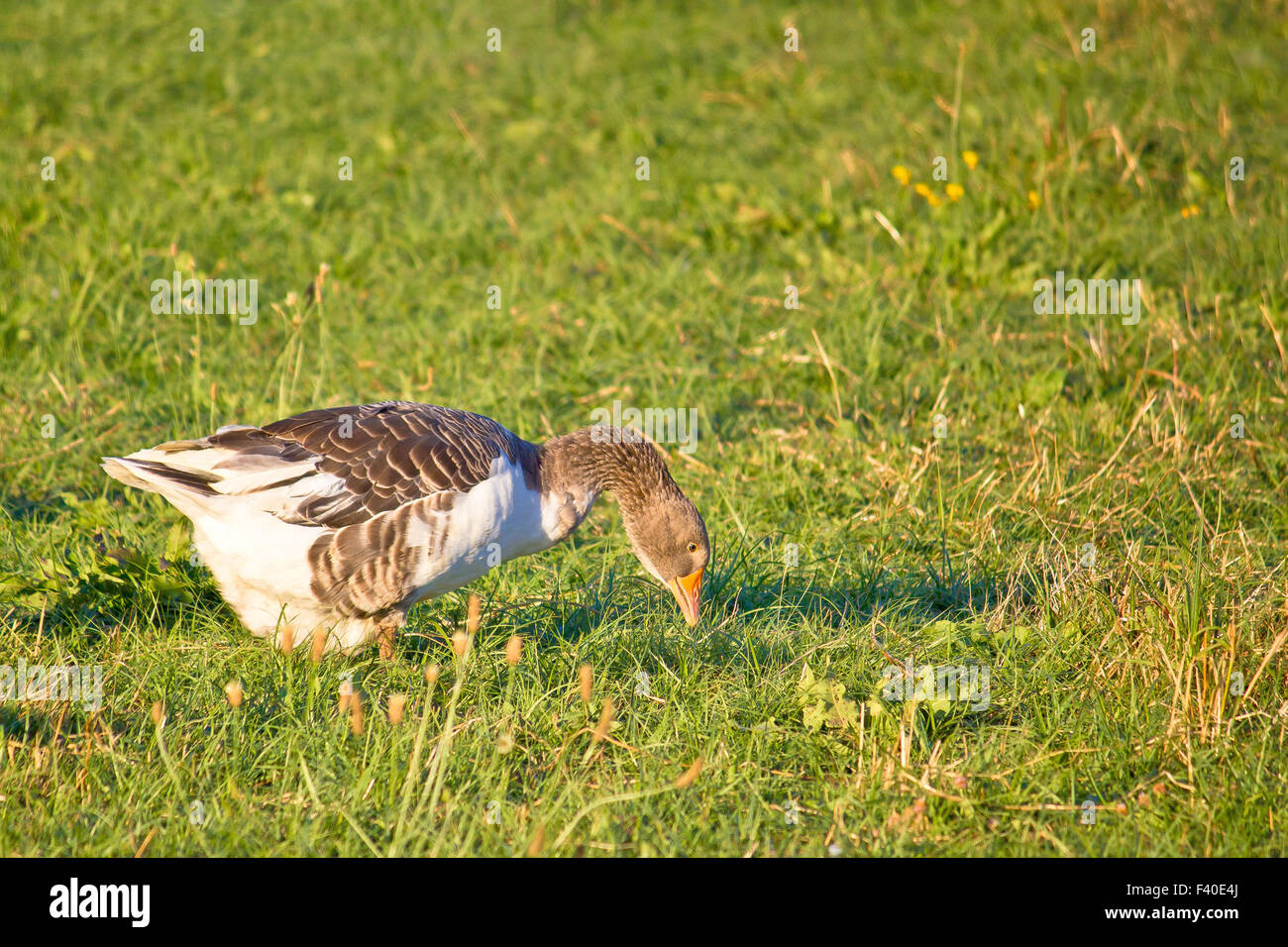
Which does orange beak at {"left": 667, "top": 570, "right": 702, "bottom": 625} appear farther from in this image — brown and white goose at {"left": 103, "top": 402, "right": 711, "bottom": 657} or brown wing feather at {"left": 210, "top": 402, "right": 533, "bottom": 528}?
brown wing feather at {"left": 210, "top": 402, "right": 533, "bottom": 528}

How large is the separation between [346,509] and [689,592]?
138 cm

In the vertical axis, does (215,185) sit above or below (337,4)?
below

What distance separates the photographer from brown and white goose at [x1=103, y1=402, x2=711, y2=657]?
4215 mm

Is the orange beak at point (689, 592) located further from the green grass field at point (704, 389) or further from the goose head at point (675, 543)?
the green grass field at point (704, 389)

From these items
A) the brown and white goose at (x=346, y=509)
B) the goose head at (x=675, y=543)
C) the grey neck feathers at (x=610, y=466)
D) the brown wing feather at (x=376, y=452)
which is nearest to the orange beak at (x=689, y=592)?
the goose head at (x=675, y=543)

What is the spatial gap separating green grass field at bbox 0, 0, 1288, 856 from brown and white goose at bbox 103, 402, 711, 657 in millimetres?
235

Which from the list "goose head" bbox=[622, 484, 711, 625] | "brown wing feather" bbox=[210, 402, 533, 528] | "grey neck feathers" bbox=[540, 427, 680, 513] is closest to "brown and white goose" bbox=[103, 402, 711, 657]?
"brown wing feather" bbox=[210, 402, 533, 528]

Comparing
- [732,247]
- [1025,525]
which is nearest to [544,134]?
[732,247]

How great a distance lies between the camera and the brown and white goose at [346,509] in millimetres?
4215

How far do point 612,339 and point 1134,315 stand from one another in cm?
317

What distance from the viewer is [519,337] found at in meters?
7.37

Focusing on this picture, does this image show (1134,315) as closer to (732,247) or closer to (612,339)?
(732,247)

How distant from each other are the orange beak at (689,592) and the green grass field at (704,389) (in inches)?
4.6

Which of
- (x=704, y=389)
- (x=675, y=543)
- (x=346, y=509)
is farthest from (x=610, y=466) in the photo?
(x=704, y=389)
